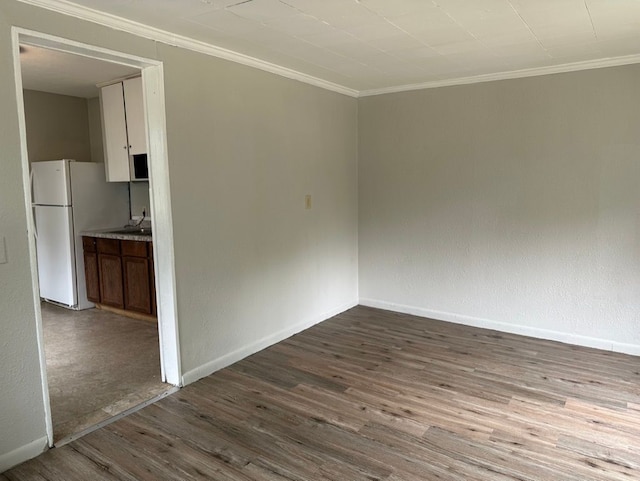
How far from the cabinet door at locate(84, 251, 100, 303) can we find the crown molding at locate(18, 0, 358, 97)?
2.76m

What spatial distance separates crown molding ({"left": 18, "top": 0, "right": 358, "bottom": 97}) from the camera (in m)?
2.36

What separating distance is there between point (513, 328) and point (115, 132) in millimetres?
4363

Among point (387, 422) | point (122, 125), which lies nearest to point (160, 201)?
point (387, 422)

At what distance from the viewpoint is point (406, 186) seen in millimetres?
4645

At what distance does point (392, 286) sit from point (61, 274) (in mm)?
3602

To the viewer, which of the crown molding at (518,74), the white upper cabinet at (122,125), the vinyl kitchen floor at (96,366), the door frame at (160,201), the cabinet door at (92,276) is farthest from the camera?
the cabinet door at (92,276)

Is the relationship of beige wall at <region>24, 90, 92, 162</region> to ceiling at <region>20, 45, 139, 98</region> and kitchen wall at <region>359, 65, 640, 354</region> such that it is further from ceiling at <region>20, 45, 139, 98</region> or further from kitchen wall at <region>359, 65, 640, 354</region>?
kitchen wall at <region>359, 65, 640, 354</region>

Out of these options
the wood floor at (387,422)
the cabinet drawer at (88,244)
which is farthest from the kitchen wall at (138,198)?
the wood floor at (387,422)

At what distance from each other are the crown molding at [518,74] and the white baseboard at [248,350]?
2261mm

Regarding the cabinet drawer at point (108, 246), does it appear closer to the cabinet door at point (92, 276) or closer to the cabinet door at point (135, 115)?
the cabinet door at point (92, 276)

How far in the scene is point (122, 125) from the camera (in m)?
4.75

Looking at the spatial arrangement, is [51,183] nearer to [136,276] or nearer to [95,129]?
[95,129]

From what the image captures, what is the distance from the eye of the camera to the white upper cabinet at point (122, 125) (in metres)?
4.55

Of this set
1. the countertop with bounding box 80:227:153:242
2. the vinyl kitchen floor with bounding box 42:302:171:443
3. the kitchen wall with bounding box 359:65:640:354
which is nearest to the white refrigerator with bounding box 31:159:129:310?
the countertop with bounding box 80:227:153:242
